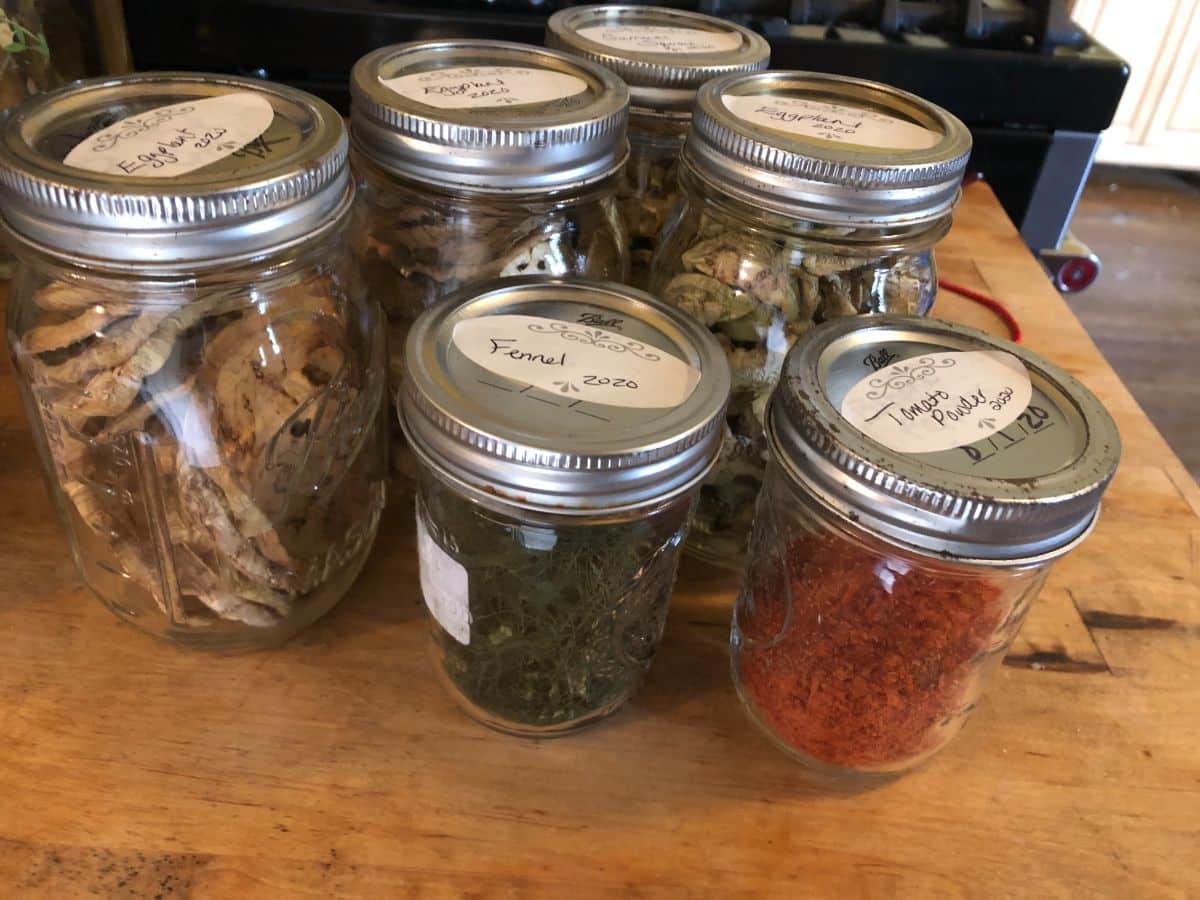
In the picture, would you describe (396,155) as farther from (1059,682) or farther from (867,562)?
(1059,682)

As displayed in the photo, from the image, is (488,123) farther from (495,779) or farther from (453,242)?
(495,779)

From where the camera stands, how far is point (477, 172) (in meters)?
0.55

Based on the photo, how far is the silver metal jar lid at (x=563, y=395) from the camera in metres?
0.45

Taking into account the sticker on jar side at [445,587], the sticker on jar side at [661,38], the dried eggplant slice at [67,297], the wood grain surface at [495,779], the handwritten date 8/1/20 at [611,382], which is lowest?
the wood grain surface at [495,779]

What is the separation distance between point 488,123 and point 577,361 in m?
0.15

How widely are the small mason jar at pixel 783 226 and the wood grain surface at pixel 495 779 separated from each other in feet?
0.49

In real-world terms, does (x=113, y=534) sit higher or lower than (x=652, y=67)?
lower

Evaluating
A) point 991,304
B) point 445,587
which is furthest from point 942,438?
point 991,304

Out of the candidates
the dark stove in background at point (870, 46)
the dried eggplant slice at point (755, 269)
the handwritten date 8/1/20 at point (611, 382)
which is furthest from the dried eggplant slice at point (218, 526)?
the dark stove in background at point (870, 46)

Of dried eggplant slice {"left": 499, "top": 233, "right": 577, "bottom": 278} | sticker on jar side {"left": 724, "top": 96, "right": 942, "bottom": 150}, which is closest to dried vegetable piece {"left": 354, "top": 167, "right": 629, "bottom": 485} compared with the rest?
dried eggplant slice {"left": 499, "top": 233, "right": 577, "bottom": 278}

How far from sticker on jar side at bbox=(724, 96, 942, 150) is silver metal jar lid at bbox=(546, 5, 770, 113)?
0.07 meters

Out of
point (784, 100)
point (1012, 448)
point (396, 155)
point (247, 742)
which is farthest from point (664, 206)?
point (247, 742)

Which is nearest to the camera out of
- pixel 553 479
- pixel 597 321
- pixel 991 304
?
pixel 553 479

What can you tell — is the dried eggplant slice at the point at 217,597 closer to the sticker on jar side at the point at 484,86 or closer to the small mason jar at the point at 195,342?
the small mason jar at the point at 195,342
